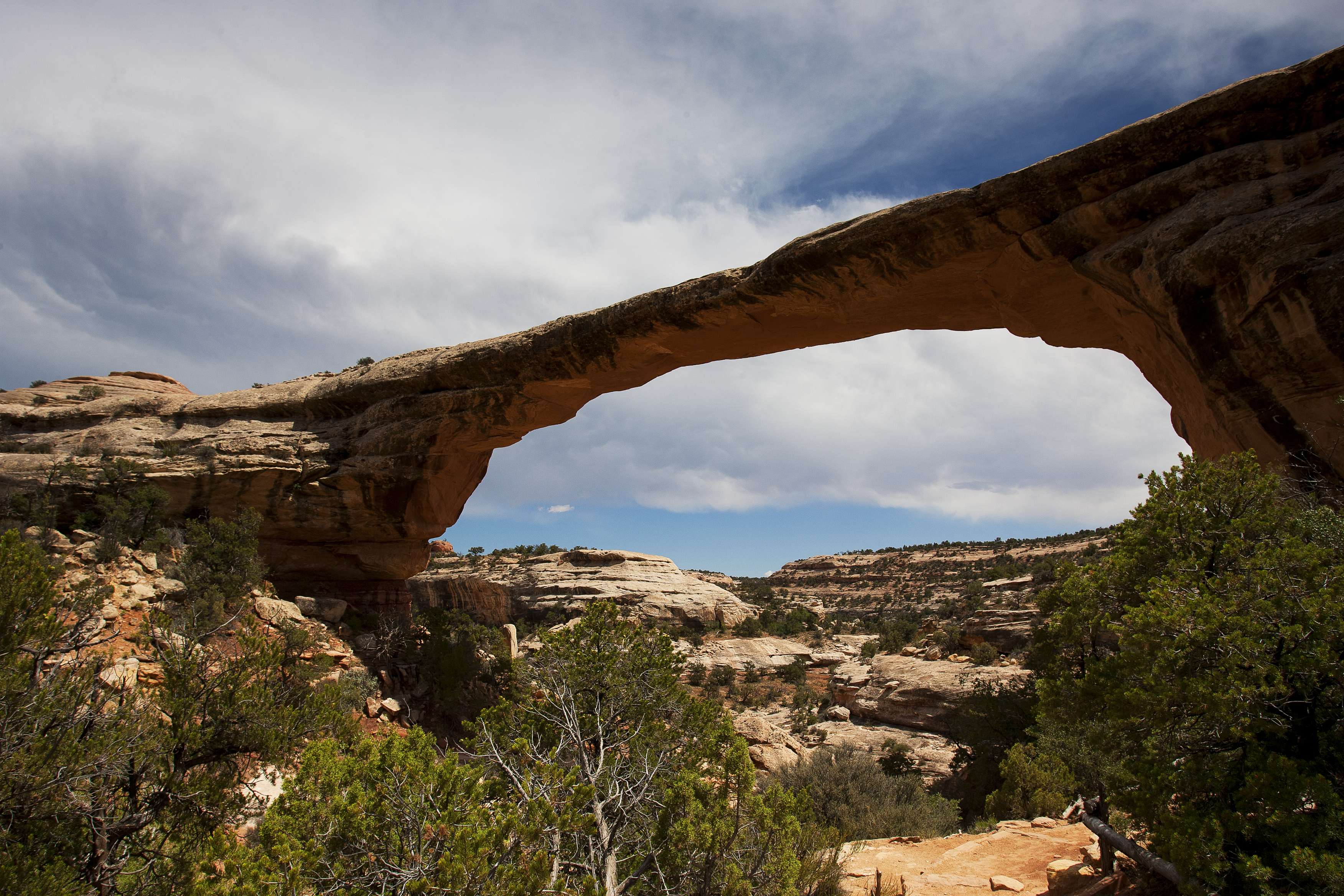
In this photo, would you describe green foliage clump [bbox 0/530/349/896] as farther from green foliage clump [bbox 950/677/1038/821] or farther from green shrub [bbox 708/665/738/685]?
green shrub [bbox 708/665/738/685]

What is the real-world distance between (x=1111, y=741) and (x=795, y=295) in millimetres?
8612

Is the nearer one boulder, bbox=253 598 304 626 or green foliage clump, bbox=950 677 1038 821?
boulder, bbox=253 598 304 626

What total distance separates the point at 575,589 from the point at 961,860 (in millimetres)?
29024

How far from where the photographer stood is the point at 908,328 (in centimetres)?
1305

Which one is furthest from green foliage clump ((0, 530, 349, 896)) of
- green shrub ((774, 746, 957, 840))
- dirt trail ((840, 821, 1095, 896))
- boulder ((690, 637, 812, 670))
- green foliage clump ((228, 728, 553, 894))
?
boulder ((690, 637, 812, 670))

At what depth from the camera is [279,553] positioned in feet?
60.3

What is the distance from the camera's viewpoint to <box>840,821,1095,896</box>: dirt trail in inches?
326

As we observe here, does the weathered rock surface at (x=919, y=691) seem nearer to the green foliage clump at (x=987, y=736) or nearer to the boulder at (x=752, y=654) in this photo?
the green foliage clump at (x=987, y=736)

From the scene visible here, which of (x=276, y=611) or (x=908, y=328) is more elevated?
(x=908, y=328)

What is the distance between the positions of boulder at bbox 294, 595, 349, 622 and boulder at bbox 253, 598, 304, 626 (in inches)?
50.4

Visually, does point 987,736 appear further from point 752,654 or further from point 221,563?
point 221,563

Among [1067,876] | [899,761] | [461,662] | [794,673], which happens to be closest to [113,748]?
[1067,876]

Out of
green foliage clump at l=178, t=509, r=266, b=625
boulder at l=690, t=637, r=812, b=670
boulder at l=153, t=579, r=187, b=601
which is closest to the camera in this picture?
boulder at l=153, t=579, r=187, b=601

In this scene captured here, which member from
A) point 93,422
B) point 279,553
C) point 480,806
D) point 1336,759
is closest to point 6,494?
point 93,422
